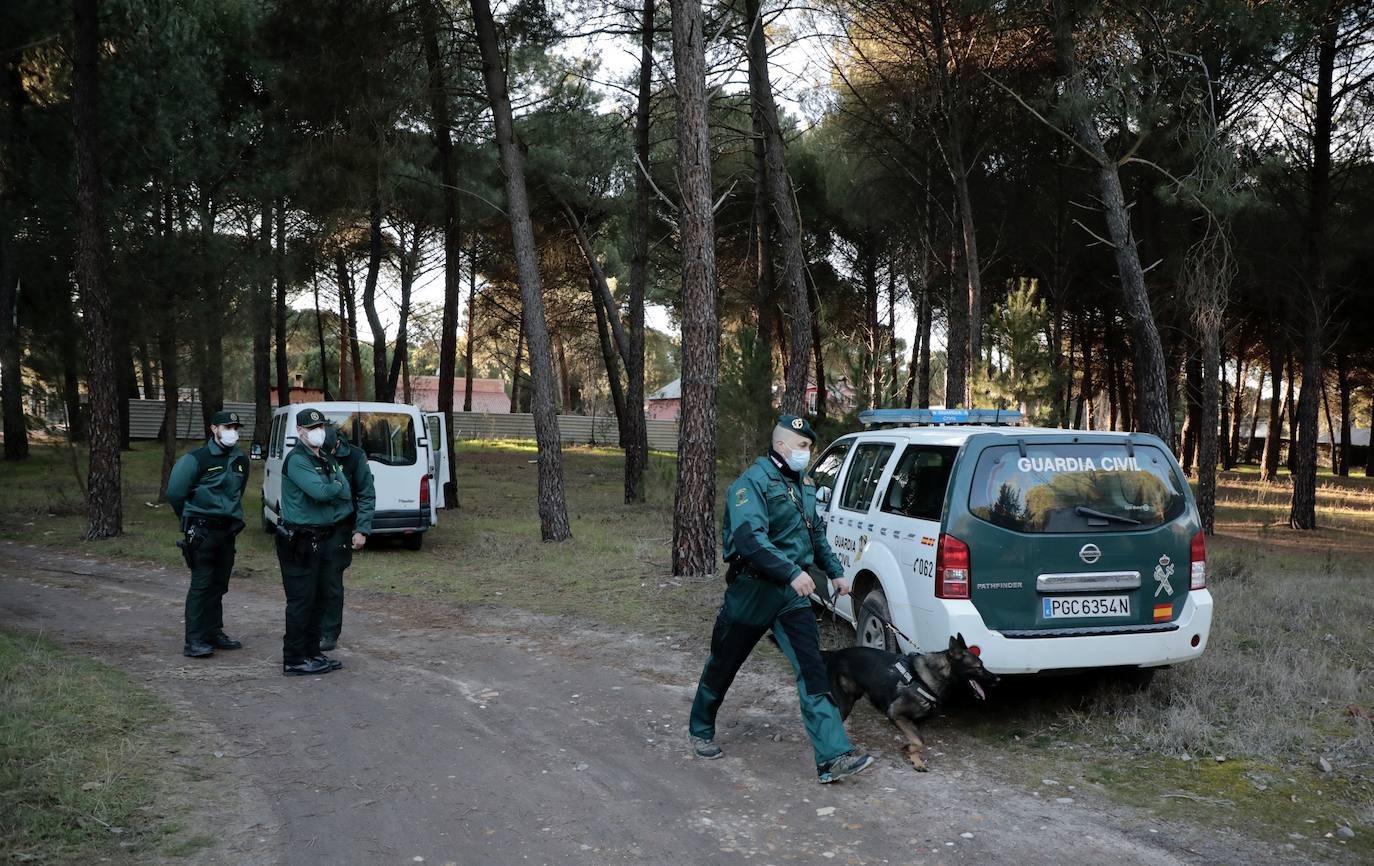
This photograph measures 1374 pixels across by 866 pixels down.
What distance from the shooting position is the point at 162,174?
16250 mm

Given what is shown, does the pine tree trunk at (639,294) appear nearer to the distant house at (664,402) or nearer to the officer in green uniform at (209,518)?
the officer in green uniform at (209,518)

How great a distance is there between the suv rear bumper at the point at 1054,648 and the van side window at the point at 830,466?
2.30 m

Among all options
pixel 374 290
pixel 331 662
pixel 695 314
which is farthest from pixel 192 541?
pixel 374 290

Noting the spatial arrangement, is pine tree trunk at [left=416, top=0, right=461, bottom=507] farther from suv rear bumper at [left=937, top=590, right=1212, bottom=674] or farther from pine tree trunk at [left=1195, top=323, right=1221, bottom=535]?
pine tree trunk at [left=1195, top=323, right=1221, bottom=535]

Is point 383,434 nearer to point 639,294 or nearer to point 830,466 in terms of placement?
point 830,466

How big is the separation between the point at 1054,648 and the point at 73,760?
4809mm

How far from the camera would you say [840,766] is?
456 centimetres

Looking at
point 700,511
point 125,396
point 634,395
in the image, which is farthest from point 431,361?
point 700,511

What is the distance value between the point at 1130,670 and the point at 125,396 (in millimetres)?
26057


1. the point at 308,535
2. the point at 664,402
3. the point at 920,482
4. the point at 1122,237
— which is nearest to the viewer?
the point at 920,482

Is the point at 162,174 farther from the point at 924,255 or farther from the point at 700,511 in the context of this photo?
the point at 924,255

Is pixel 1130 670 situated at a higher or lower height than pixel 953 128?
lower

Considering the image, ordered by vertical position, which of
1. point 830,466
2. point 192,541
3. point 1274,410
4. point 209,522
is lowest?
point 192,541

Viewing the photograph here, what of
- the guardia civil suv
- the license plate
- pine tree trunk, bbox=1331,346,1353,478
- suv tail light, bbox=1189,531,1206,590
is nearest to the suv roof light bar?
the guardia civil suv
